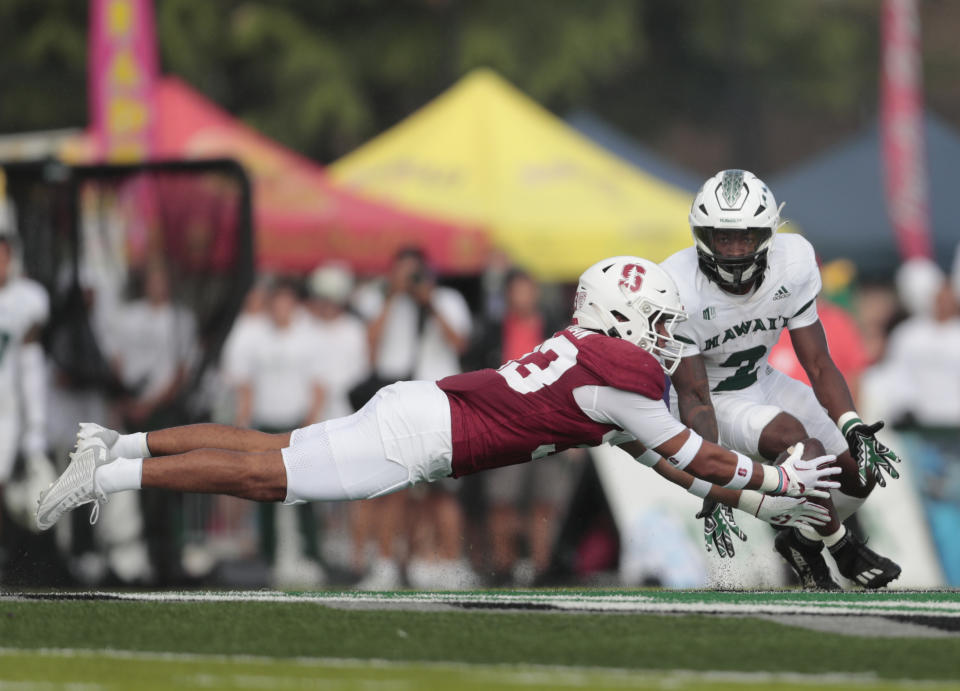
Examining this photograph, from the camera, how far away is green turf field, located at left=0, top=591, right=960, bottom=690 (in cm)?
510

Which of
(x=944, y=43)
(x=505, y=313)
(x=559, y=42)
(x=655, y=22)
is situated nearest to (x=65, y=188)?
(x=505, y=313)

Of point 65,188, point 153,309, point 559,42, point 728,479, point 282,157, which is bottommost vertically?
point 728,479

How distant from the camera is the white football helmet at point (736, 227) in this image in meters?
7.56

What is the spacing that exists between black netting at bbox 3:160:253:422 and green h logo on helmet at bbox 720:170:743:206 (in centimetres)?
410

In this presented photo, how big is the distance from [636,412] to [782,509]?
31.5 inches

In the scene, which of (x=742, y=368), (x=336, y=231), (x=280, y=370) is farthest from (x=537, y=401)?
(x=336, y=231)

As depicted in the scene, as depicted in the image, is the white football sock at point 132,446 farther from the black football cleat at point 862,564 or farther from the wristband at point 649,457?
the black football cleat at point 862,564

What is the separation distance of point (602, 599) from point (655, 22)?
29584mm

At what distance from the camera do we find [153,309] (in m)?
10.9

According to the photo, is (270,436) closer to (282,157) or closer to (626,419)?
(626,419)

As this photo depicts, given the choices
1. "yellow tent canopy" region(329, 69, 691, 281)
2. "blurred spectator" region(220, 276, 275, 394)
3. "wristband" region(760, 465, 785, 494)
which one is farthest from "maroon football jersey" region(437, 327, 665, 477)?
"yellow tent canopy" region(329, 69, 691, 281)

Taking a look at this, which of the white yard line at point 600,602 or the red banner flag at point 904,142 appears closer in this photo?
the white yard line at point 600,602

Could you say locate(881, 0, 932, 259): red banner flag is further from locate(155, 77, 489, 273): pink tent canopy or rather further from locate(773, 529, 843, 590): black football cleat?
locate(773, 529, 843, 590): black football cleat

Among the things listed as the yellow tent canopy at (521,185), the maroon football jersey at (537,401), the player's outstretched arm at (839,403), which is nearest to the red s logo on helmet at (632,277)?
the maroon football jersey at (537,401)
